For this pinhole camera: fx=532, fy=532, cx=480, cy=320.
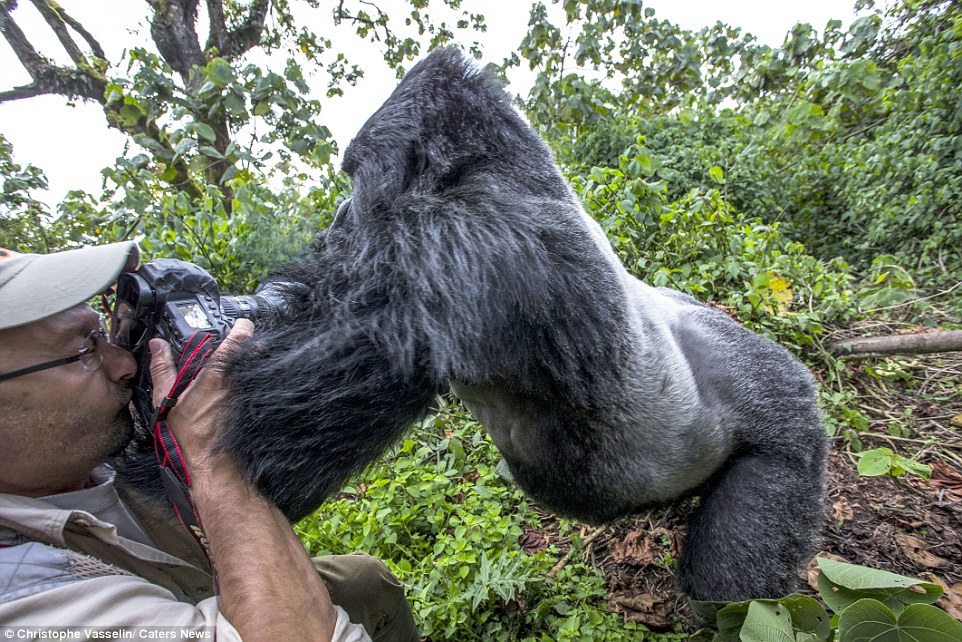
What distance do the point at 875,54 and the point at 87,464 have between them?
7242 millimetres

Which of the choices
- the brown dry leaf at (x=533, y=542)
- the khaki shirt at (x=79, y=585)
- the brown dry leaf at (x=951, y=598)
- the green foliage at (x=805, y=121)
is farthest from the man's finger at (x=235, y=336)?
the green foliage at (x=805, y=121)

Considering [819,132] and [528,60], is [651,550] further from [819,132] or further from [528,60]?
[528,60]

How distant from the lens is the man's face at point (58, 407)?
3.28ft

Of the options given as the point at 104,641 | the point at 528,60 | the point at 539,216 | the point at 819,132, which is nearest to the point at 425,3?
the point at 528,60

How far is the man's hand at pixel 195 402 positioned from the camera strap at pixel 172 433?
13mm

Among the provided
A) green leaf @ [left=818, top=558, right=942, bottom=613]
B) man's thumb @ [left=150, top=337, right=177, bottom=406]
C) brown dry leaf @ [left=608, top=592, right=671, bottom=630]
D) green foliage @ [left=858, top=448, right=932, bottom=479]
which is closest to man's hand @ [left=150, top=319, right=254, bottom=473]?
man's thumb @ [left=150, top=337, right=177, bottom=406]

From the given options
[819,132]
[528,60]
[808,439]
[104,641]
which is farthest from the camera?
[528,60]

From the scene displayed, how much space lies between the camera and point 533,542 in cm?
231

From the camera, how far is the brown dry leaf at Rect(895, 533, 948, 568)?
1965mm

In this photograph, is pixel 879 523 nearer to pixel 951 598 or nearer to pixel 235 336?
pixel 951 598

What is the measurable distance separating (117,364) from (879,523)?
8.86 feet

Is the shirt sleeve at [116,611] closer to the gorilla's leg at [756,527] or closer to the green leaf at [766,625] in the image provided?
the green leaf at [766,625]

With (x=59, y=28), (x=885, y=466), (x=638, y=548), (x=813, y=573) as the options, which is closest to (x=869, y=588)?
(x=885, y=466)

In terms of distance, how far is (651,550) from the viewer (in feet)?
7.27
